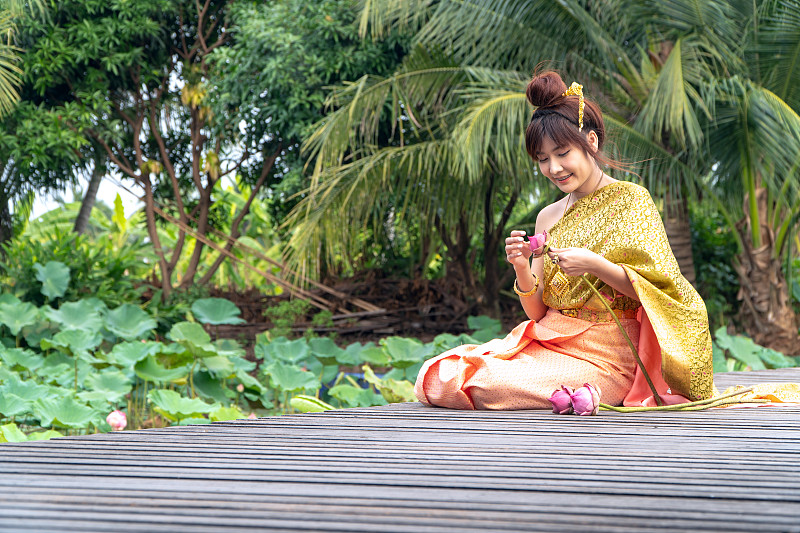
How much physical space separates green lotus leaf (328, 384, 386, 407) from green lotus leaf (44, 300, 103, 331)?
2.08m

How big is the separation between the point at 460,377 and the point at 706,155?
3.81 meters

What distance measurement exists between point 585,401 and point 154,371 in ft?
8.07

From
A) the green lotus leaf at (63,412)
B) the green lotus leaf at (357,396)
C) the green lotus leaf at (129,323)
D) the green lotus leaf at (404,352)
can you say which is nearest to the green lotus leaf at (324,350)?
the green lotus leaf at (404,352)

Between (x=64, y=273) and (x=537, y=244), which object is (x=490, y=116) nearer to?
(x=537, y=244)

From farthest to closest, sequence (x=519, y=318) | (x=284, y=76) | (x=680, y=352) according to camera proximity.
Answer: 1. (x=519, y=318)
2. (x=284, y=76)
3. (x=680, y=352)

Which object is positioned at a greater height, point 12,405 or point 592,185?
point 592,185

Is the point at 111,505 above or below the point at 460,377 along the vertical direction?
above

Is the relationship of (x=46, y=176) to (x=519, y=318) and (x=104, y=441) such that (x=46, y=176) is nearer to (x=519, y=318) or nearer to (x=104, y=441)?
(x=519, y=318)

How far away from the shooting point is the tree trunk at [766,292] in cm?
598

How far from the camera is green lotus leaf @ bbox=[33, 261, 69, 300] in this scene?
22.0 feet

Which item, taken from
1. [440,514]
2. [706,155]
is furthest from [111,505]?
[706,155]

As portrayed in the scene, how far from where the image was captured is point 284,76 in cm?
712

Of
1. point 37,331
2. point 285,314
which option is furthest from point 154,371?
point 285,314

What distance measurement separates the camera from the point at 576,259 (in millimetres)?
2188
